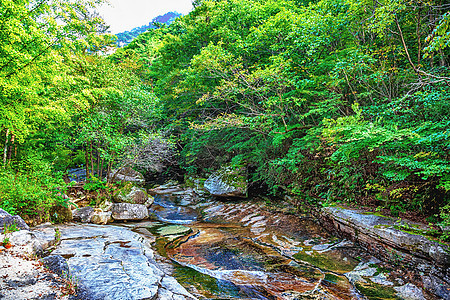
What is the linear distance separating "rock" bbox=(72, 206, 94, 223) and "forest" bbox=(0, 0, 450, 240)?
993 mm

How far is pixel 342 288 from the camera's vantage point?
158 inches

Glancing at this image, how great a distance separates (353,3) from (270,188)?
23.7ft

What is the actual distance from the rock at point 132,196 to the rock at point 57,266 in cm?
695

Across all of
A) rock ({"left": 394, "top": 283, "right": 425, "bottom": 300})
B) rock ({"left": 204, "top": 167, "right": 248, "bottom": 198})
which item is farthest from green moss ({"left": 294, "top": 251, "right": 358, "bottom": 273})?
rock ({"left": 204, "top": 167, "right": 248, "bottom": 198})

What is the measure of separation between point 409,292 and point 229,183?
796 centimetres

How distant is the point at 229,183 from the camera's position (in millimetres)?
11086

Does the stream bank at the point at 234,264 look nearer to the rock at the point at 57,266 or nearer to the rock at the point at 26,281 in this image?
the rock at the point at 57,266

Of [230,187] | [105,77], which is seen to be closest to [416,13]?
[230,187]

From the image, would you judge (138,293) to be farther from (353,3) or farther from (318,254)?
(353,3)

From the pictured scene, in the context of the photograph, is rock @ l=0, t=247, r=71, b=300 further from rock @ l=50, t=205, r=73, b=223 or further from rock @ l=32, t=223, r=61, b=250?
rock @ l=50, t=205, r=73, b=223

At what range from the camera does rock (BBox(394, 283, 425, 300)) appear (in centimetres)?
365

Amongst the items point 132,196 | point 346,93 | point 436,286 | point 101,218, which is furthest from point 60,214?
point 346,93

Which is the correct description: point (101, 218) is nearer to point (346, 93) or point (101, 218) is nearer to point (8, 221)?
point (8, 221)

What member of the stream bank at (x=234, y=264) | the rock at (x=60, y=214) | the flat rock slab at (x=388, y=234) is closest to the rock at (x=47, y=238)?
the stream bank at (x=234, y=264)
